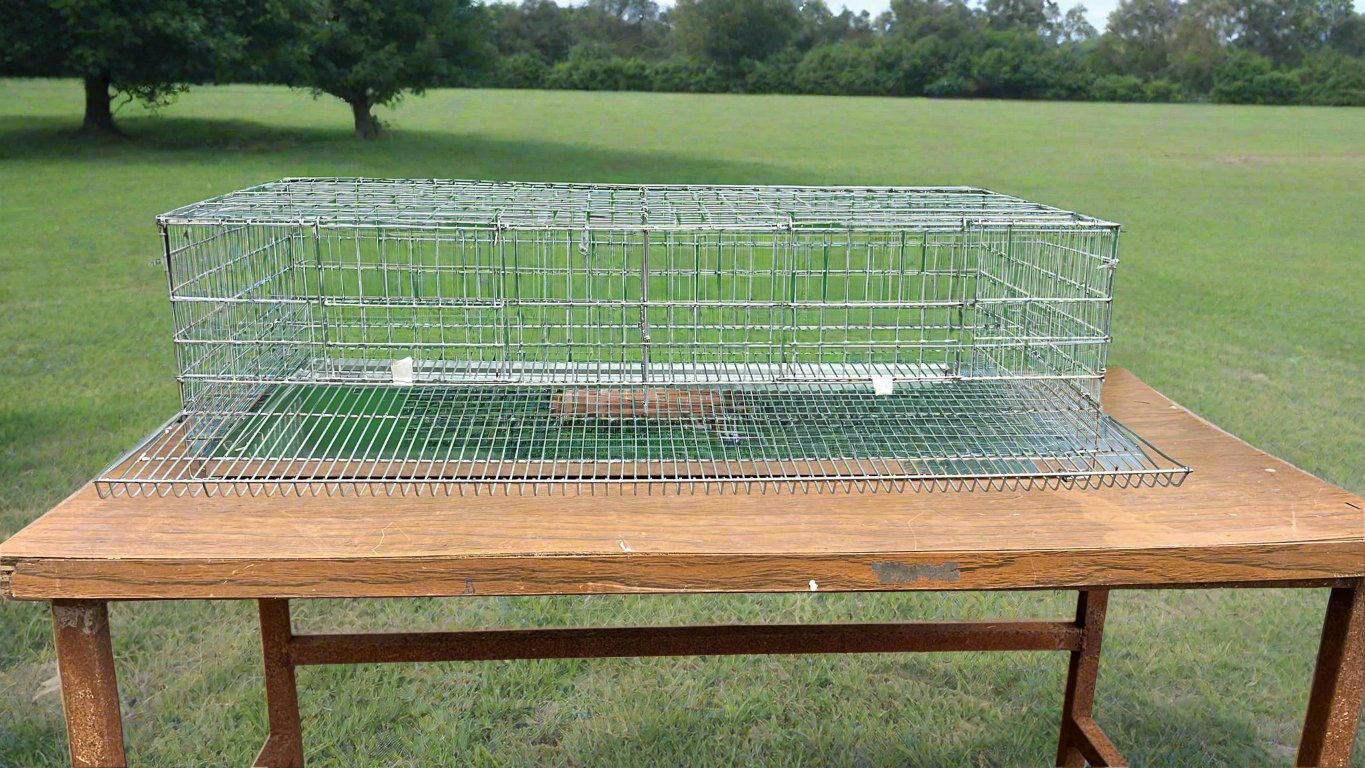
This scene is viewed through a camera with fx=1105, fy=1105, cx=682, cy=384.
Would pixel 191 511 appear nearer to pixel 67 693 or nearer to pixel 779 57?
pixel 67 693

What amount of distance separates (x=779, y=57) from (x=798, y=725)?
5939 centimetres

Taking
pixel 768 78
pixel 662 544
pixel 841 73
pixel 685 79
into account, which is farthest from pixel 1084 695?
pixel 768 78

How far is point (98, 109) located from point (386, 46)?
5.63m

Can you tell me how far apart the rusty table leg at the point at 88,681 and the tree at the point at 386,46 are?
2007 cm

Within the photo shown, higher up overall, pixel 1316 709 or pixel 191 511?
pixel 191 511

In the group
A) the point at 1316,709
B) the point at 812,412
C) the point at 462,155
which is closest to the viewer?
the point at 1316,709

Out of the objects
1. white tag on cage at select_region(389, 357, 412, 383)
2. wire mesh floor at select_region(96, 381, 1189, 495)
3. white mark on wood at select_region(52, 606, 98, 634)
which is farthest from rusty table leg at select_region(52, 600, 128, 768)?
white tag on cage at select_region(389, 357, 412, 383)

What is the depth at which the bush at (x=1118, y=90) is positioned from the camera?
49719 millimetres

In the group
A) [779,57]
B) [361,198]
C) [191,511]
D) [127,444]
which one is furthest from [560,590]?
[779,57]

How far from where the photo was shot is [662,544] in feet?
6.02

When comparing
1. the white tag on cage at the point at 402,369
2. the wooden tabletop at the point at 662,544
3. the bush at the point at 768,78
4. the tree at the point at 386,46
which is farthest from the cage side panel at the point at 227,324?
the bush at the point at 768,78

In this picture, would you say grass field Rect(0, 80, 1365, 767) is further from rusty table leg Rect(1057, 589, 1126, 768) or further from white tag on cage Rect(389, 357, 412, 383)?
white tag on cage Rect(389, 357, 412, 383)

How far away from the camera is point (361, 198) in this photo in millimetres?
2795

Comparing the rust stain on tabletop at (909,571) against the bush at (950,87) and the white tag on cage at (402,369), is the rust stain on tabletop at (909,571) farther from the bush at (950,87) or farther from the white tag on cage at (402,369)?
the bush at (950,87)
